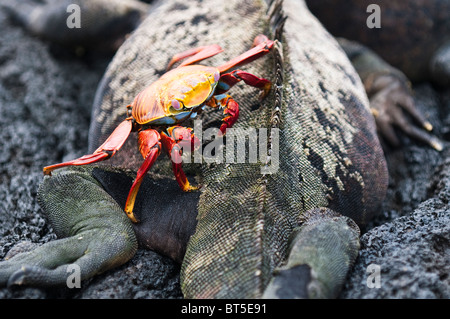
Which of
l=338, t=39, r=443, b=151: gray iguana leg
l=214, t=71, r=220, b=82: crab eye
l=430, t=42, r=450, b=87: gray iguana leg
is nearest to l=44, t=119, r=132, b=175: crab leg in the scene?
l=214, t=71, r=220, b=82: crab eye

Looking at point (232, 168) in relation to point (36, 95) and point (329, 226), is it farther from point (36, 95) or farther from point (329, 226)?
point (36, 95)

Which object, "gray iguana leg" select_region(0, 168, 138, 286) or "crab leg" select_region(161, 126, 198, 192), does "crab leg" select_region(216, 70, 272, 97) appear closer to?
"crab leg" select_region(161, 126, 198, 192)

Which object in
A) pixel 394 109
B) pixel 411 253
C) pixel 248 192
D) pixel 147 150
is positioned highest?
pixel 147 150

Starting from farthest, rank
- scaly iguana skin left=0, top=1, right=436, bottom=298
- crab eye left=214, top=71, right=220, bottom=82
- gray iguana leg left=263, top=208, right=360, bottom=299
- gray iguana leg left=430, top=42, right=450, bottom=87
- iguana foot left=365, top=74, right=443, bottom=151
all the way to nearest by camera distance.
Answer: gray iguana leg left=430, top=42, right=450, bottom=87 → iguana foot left=365, top=74, right=443, bottom=151 → crab eye left=214, top=71, right=220, bottom=82 → scaly iguana skin left=0, top=1, right=436, bottom=298 → gray iguana leg left=263, top=208, right=360, bottom=299

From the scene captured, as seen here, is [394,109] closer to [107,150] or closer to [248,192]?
[248,192]

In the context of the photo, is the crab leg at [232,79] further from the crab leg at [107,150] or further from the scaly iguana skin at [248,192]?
the crab leg at [107,150]

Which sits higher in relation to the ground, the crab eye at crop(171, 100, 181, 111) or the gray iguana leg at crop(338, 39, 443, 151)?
the crab eye at crop(171, 100, 181, 111)

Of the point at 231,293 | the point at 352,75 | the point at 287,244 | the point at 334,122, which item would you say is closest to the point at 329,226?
the point at 287,244

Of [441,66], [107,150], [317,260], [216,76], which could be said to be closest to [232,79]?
[216,76]
